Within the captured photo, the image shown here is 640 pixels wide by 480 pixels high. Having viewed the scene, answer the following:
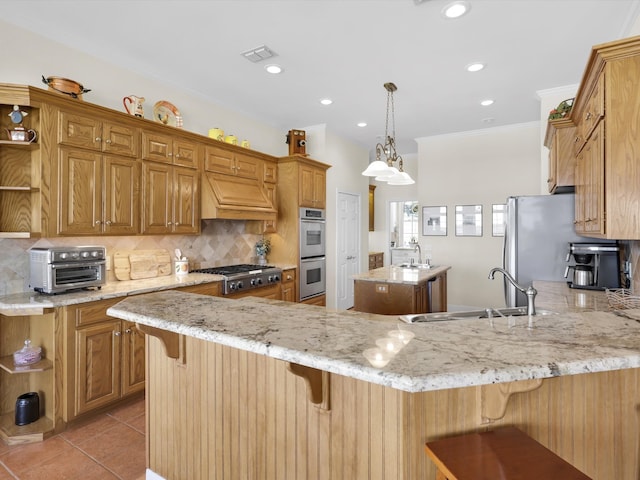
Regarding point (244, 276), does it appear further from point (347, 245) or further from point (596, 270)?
point (596, 270)

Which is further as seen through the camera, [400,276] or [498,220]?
[498,220]

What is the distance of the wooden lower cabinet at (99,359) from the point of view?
2457 mm

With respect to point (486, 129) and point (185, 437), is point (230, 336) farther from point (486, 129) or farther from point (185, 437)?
point (486, 129)

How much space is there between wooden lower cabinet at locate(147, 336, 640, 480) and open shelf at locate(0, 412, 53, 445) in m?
1.46

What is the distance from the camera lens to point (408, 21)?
2.73 meters

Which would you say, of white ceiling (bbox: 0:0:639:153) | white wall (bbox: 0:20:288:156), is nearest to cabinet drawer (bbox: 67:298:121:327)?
white wall (bbox: 0:20:288:156)

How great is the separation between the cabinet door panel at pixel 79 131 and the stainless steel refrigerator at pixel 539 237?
3.59 m

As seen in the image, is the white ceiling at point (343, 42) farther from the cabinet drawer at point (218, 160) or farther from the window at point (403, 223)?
the window at point (403, 223)

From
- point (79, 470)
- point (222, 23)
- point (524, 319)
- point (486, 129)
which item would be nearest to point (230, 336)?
point (524, 319)

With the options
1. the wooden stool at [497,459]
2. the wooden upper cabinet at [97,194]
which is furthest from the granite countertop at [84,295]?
the wooden stool at [497,459]

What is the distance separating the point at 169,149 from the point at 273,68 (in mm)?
1282

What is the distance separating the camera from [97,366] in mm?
2588

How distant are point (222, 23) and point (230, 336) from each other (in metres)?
2.62

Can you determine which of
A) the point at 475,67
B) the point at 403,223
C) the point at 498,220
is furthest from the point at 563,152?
the point at 403,223
